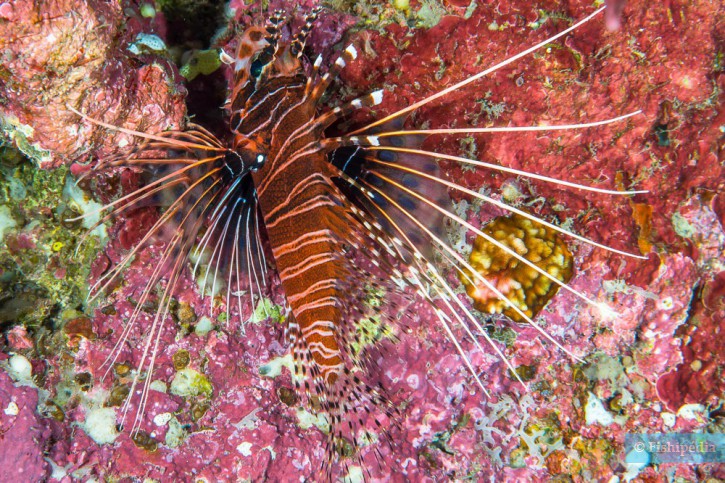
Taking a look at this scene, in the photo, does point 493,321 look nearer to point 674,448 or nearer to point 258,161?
point 674,448

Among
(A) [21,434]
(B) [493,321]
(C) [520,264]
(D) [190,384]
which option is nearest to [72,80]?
(D) [190,384]

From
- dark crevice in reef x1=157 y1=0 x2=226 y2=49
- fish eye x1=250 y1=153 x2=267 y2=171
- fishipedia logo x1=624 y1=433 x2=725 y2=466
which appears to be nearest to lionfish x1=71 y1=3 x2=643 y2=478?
fish eye x1=250 y1=153 x2=267 y2=171

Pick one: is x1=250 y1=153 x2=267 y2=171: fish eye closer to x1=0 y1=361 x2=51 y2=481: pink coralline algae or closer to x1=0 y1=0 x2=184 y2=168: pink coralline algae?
x1=0 y1=0 x2=184 y2=168: pink coralline algae

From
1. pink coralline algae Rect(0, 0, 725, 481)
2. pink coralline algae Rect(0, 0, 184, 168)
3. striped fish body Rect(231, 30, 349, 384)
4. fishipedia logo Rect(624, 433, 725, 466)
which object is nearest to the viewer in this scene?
pink coralline algae Rect(0, 0, 184, 168)

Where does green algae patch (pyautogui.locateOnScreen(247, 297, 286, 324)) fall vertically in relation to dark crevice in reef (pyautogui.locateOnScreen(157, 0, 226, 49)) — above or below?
below

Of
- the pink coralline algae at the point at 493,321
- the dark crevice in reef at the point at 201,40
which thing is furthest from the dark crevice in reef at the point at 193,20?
the pink coralline algae at the point at 493,321

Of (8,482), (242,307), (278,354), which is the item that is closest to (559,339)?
(278,354)

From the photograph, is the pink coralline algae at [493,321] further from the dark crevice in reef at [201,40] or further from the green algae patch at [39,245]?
the dark crevice in reef at [201,40]

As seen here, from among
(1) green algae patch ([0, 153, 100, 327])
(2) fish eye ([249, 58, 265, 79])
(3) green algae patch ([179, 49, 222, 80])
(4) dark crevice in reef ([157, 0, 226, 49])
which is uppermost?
(4) dark crevice in reef ([157, 0, 226, 49])
